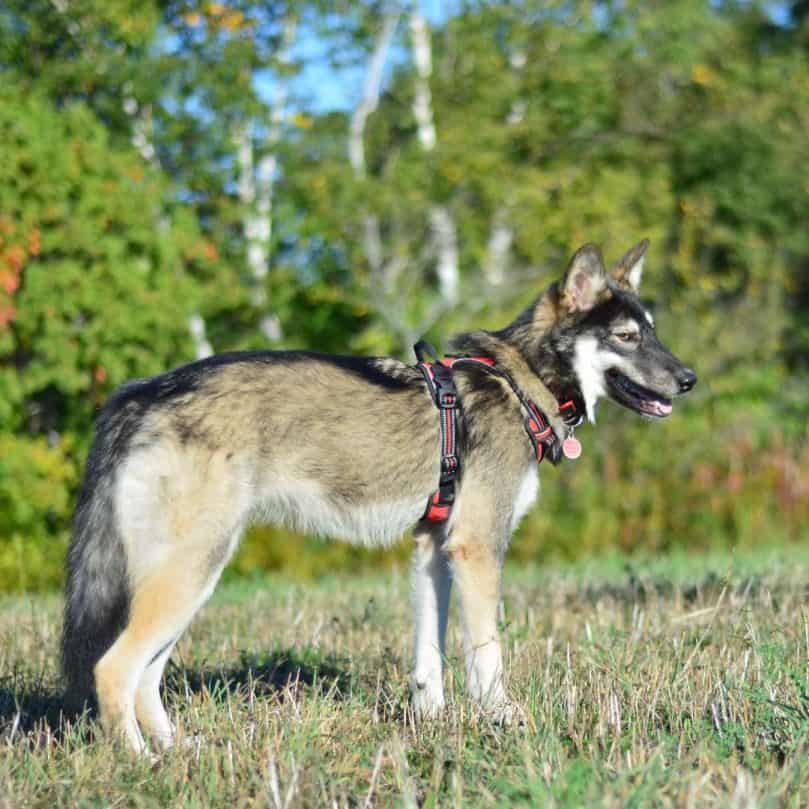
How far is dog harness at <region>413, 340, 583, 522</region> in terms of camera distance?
476 cm

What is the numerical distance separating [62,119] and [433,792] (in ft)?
31.9

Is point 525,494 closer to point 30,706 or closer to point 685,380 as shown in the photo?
point 685,380

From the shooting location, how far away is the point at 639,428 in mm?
13562

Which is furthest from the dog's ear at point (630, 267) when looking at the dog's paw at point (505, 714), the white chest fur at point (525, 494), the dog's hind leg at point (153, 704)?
the dog's hind leg at point (153, 704)

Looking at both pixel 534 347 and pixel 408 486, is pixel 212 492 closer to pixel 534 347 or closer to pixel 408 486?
pixel 408 486

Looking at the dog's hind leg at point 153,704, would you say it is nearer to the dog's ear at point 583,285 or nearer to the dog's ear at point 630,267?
the dog's ear at point 583,285

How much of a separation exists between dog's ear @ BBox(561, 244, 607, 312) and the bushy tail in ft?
7.06

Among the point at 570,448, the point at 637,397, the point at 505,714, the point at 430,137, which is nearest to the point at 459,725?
the point at 505,714

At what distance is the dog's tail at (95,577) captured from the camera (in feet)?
13.4

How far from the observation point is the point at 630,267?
18.5 feet

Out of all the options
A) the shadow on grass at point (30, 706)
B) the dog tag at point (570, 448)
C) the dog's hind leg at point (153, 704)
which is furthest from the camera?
the dog tag at point (570, 448)

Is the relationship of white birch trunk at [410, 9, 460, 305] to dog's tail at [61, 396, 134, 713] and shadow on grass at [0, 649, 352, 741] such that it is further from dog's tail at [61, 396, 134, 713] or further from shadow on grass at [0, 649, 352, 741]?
dog's tail at [61, 396, 134, 713]

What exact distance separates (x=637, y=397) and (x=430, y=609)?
1381mm

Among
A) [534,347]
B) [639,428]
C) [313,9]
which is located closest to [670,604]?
[534,347]
